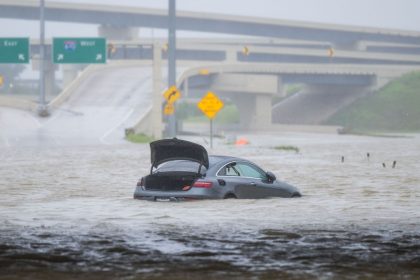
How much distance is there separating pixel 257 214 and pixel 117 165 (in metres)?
18.9

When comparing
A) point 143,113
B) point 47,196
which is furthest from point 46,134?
point 47,196

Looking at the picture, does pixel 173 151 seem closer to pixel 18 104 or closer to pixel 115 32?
pixel 18 104

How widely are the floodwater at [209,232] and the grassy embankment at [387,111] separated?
3140 inches

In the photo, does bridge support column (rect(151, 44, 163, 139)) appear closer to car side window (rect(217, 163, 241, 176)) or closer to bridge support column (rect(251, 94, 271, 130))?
bridge support column (rect(251, 94, 271, 130))

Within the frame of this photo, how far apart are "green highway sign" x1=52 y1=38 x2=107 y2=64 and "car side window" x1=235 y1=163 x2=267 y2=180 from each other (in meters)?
58.1

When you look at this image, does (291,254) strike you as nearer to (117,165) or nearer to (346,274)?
(346,274)

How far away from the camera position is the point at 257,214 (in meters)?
18.5

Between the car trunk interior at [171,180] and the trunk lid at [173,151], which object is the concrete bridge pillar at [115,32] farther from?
the car trunk interior at [171,180]

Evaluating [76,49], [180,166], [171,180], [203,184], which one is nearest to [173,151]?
[180,166]

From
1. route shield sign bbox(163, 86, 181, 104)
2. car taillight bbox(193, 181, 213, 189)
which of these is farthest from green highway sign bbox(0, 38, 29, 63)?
car taillight bbox(193, 181, 213, 189)

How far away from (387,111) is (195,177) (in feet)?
313

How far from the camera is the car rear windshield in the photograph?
19.5 m

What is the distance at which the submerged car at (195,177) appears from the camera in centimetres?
1936

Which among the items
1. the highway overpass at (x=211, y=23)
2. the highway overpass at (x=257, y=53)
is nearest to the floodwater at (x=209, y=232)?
the highway overpass at (x=257, y=53)
